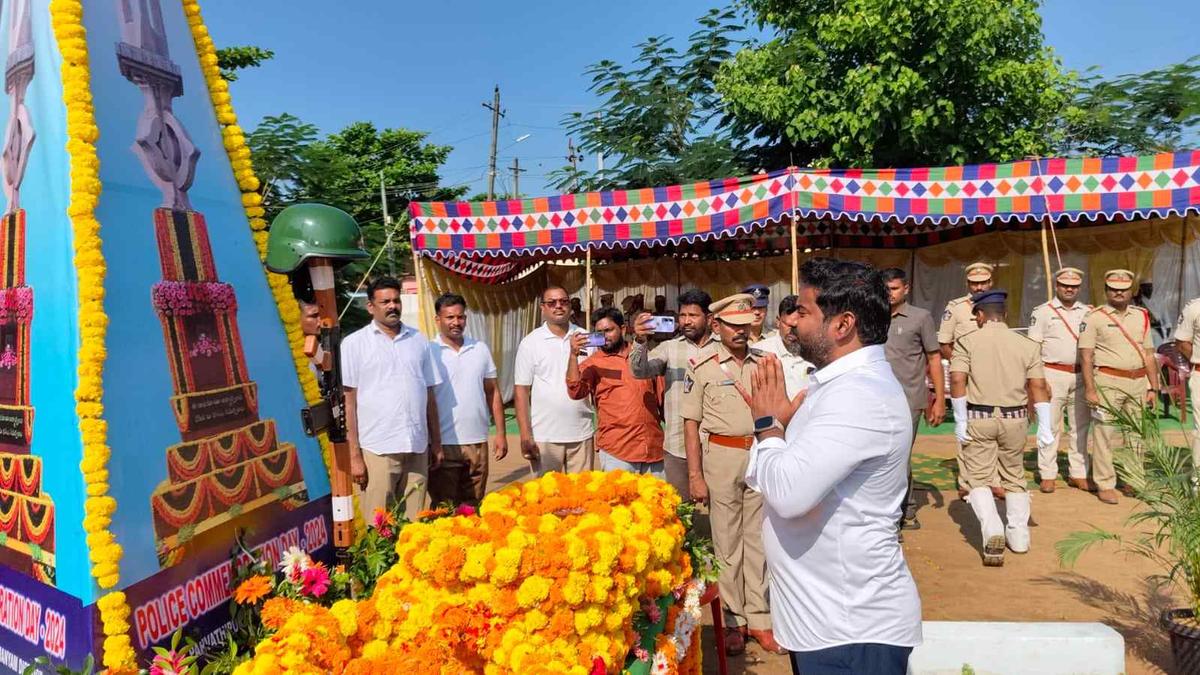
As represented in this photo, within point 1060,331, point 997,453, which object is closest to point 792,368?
point 997,453

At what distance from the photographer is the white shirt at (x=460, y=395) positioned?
16.0 feet

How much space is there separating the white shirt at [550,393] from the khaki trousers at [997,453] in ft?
8.35

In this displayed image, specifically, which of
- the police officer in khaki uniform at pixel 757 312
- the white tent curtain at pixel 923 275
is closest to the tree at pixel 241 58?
the white tent curtain at pixel 923 275

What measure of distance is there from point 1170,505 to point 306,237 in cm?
391

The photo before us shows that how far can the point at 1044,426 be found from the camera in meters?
6.26

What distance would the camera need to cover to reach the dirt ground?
12.7 feet

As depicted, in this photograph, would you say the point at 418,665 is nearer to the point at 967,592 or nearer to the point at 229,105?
the point at 229,105

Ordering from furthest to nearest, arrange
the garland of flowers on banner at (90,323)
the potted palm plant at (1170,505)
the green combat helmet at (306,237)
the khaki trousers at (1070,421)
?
the khaki trousers at (1070,421) → the potted palm plant at (1170,505) → the green combat helmet at (306,237) → the garland of flowers on banner at (90,323)

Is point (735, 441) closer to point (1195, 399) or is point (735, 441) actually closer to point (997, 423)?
point (997, 423)

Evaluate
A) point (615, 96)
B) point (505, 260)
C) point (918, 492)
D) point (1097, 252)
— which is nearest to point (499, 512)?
point (918, 492)

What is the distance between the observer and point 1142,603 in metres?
4.40

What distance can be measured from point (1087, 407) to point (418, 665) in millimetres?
6609

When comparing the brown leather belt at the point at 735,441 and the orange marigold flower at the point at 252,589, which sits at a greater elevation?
the brown leather belt at the point at 735,441

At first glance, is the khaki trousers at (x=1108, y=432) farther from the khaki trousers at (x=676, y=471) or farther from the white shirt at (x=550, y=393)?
the white shirt at (x=550, y=393)
